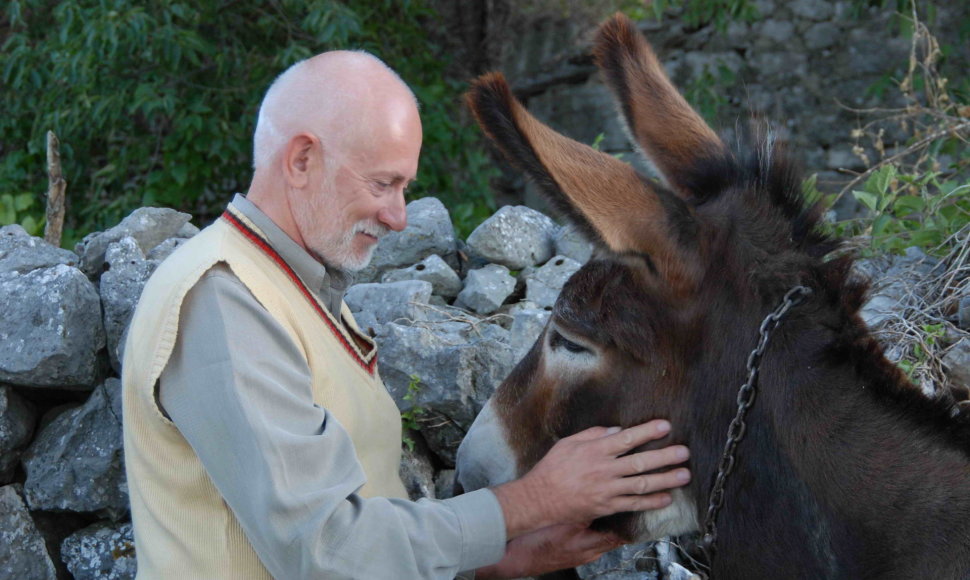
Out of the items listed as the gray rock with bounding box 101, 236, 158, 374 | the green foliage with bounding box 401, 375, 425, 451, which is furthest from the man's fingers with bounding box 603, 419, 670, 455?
the gray rock with bounding box 101, 236, 158, 374

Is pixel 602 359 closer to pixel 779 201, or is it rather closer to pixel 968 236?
pixel 779 201

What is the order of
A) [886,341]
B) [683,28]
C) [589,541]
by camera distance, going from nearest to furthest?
1. [589,541]
2. [886,341]
3. [683,28]

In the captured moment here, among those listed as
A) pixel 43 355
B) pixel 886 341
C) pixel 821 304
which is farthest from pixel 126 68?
pixel 821 304

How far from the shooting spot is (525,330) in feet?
9.75

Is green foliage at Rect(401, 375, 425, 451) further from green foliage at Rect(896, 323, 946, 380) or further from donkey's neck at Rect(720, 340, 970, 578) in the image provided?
green foliage at Rect(896, 323, 946, 380)

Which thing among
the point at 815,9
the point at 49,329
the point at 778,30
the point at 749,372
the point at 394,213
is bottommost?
the point at 49,329

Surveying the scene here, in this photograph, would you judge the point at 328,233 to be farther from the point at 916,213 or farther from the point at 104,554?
the point at 916,213

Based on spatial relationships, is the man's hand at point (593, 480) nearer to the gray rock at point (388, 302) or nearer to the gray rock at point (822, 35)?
the gray rock at point (388, 302)

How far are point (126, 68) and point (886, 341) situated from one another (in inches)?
184

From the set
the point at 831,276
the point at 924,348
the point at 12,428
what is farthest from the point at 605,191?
the point at 12,428

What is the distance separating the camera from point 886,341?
2971mm

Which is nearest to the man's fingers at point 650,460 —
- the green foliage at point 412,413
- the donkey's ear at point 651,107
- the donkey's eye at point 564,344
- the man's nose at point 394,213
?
the donkey's eye at point 564,344

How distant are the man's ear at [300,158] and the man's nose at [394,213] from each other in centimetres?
18

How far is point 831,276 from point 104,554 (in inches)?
84.2
